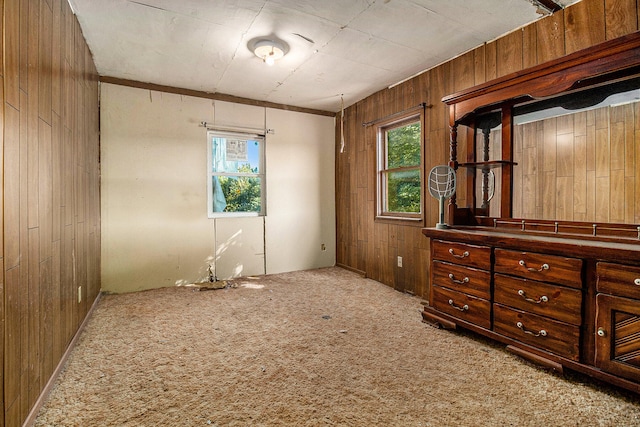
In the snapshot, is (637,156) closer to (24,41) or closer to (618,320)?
(618,320)

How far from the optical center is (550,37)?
7.50 ft

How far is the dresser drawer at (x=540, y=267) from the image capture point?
1.75m

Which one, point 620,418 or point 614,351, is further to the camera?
point 614,351

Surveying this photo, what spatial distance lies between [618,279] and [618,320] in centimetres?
21

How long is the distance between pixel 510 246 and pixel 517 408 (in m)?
0.94

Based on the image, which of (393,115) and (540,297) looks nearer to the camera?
(540,297)

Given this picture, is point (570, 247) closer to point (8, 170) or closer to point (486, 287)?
point (486, 287)

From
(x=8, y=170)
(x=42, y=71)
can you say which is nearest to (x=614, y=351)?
(x=8, y=170)

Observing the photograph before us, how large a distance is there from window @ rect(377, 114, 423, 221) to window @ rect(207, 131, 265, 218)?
166cm

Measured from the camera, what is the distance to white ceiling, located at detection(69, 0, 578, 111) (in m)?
2.24

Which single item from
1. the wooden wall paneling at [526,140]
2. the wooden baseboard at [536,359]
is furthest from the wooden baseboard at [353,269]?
the wooden baseboard at [536,359]

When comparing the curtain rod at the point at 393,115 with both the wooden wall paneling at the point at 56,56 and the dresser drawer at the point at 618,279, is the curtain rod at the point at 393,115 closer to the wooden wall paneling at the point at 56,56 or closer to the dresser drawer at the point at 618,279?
the dresser drawer at the point at 618,279

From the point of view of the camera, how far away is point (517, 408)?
1.53 m

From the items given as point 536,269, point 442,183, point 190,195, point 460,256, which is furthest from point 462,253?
point 190,195
